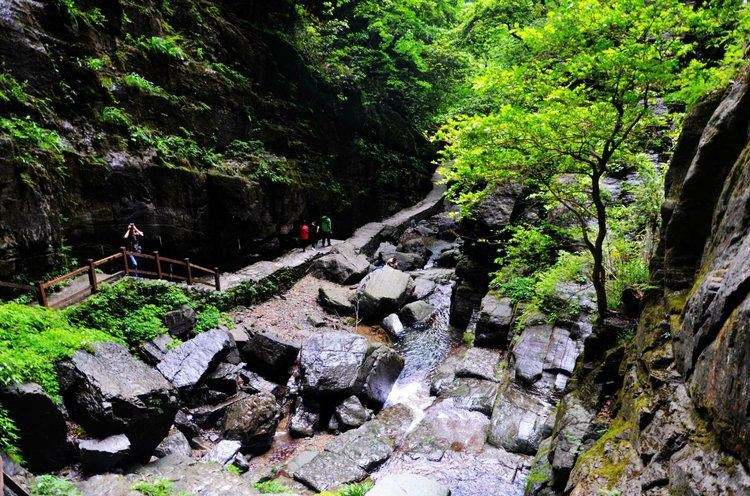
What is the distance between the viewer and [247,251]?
19.0 m

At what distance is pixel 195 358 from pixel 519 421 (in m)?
9.38

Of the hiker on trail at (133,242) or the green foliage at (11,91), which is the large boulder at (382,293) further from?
the green foliage at (11,91)

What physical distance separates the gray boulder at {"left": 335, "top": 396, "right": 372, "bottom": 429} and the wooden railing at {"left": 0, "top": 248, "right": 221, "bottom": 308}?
6568 mm

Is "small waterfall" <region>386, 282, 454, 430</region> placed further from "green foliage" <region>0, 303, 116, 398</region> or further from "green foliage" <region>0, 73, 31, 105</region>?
"green foliage" <region>0, 73, 31, 105</region>

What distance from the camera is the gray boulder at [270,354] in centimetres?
1381

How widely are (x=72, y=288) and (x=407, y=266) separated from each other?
1646 cm

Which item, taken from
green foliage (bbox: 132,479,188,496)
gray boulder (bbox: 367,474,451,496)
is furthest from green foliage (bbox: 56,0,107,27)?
gray boulder (bbox: 367,474,451,496)

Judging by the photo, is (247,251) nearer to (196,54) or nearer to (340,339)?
(340,339)

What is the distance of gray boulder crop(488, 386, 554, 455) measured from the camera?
387 inches

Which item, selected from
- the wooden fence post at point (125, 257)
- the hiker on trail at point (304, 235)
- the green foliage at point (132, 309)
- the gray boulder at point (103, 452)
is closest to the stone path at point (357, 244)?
the hiker on trail at point (304, 235)

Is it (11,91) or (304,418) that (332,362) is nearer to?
(304,418)

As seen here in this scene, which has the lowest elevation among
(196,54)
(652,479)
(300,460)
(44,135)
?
(300,460)

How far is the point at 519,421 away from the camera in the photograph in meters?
10.3

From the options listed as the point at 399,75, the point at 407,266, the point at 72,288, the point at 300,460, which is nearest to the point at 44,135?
the point at 72,288
